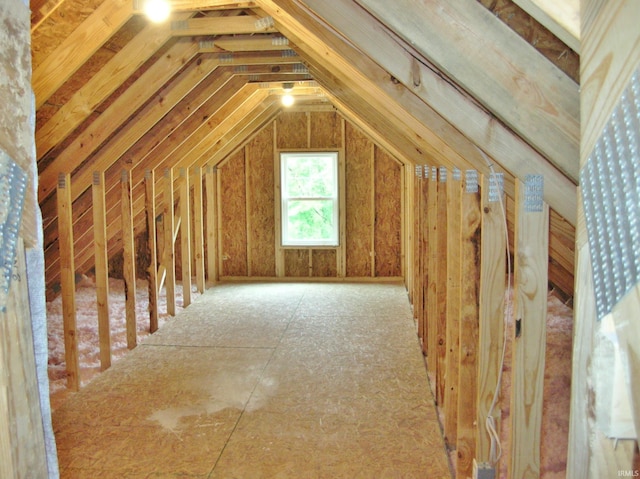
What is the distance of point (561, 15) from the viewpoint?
3.91 ft

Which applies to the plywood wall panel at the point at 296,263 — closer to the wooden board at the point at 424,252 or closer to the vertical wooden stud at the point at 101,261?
the wooden board at the point at 424,252

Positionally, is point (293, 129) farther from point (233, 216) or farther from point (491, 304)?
point (491, 304)

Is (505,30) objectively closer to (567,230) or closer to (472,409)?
(567,230)

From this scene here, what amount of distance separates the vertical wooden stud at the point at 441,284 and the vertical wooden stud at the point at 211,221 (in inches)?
183

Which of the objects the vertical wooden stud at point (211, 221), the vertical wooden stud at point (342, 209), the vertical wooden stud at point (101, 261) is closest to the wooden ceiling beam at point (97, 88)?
the vertical wooden stud at point (101, 261)

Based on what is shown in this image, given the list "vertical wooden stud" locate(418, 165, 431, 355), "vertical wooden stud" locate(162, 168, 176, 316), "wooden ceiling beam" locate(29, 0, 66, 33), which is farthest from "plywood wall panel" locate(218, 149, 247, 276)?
"wooden ceiling beam" locate(29, 0, 66, 33)

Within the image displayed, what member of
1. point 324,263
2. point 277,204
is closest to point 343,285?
point 324,263

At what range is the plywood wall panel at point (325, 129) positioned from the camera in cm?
743

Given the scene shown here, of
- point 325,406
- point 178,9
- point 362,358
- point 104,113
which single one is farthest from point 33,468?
point 362,358

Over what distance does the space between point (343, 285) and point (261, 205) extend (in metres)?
1.62

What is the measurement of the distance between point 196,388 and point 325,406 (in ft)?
2.94

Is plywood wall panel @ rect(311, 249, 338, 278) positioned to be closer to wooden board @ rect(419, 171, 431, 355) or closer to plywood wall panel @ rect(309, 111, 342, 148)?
plywood wall panel @ rect(309, 111, 342, 148)

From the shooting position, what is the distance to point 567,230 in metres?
1.86

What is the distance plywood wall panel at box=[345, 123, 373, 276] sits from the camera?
7430 mm
